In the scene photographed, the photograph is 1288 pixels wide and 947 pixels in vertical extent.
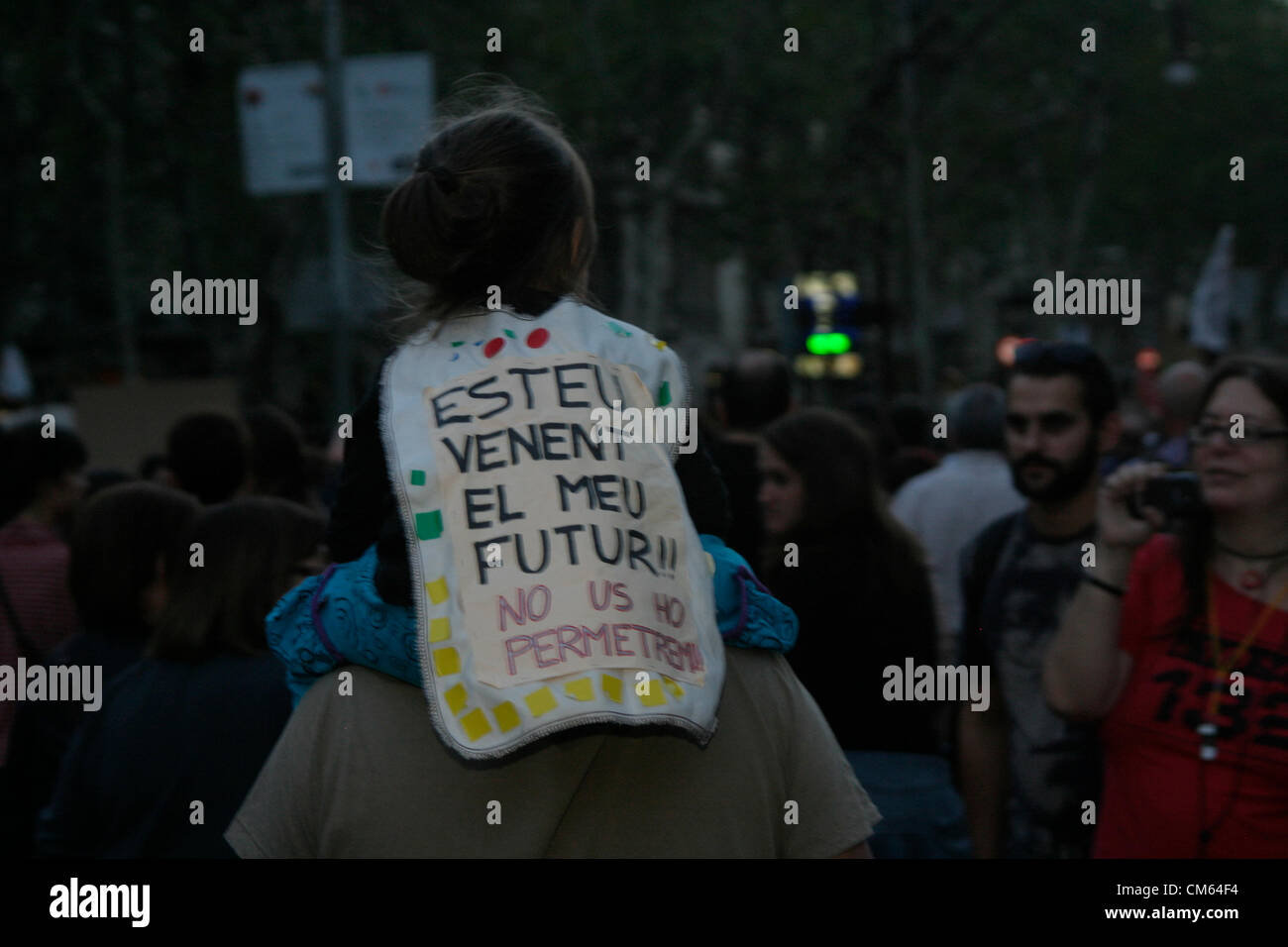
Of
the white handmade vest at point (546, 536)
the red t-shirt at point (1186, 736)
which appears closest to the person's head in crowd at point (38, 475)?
the red t-shirt at point (1186, 736)

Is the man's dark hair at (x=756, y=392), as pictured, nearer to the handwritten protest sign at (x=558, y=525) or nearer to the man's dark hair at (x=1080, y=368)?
the man's dark hair at (x=1080, y=368)

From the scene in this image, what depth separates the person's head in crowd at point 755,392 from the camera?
20.7 ft

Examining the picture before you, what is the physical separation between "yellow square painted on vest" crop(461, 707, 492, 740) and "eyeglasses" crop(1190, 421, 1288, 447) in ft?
6.13

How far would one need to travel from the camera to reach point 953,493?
641 cm

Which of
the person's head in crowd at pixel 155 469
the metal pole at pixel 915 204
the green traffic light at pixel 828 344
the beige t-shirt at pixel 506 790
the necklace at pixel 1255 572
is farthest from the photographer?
the metal pole at pixel 915 204

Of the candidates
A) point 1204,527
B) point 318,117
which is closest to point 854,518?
point 1204,527

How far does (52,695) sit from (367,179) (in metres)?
8.09

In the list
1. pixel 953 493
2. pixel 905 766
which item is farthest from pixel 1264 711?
pixel 953 493

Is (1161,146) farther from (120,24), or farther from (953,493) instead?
(953,493)

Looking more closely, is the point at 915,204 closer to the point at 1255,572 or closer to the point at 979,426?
the point at 979,426

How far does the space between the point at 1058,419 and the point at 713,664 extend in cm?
236

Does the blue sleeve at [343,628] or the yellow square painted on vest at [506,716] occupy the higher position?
the blue sleeve at [343,628]

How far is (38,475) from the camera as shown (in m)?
5.80

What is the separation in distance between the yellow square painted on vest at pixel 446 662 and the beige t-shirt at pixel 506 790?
12cm
